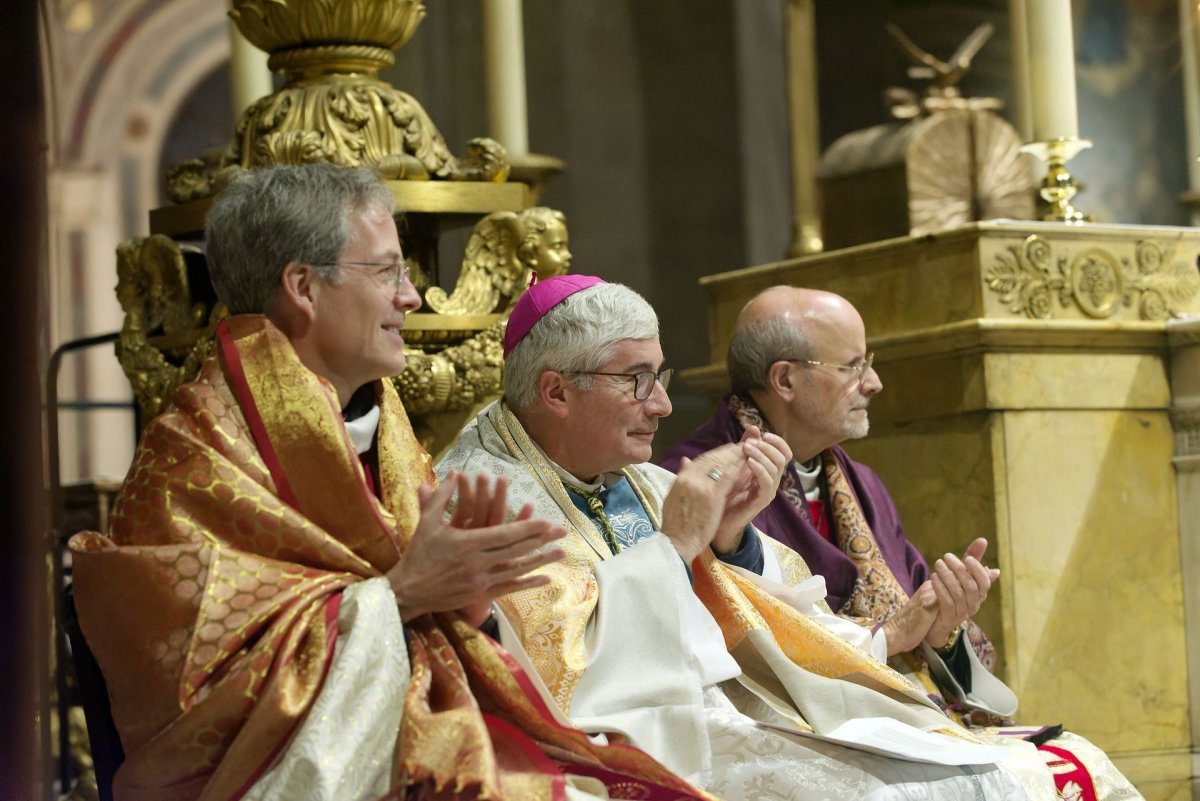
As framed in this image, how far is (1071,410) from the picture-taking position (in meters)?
5.01

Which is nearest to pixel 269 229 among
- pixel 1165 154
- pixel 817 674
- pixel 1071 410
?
pixel 817 674

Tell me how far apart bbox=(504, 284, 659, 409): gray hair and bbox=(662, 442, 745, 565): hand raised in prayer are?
388 mm

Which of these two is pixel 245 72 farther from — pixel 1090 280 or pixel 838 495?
pixel 1090 280

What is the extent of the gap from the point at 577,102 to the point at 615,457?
14.9ft

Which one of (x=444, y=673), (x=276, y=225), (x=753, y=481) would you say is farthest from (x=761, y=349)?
(x=444, y=673)

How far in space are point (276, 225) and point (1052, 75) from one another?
274cm

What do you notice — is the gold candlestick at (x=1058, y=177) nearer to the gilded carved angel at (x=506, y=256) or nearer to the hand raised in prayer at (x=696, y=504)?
the gilded carved angel at (x=506, y=256)

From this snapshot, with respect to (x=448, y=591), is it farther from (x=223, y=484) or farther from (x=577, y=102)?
(x=577, y=102)

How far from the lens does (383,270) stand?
3.22 m

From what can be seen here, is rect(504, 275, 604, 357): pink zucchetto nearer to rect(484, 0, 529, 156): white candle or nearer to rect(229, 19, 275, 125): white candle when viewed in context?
rect(484, 0, 529, 156): white candle

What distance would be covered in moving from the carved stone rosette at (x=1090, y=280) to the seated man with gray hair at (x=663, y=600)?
142 cm

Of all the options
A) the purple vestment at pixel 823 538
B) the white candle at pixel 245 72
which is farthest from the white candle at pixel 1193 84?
the white candle at pixel 245 72

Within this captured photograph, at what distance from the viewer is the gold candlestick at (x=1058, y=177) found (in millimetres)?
5203

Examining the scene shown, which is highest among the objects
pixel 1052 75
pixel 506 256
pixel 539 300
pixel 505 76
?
pixel 505 76
